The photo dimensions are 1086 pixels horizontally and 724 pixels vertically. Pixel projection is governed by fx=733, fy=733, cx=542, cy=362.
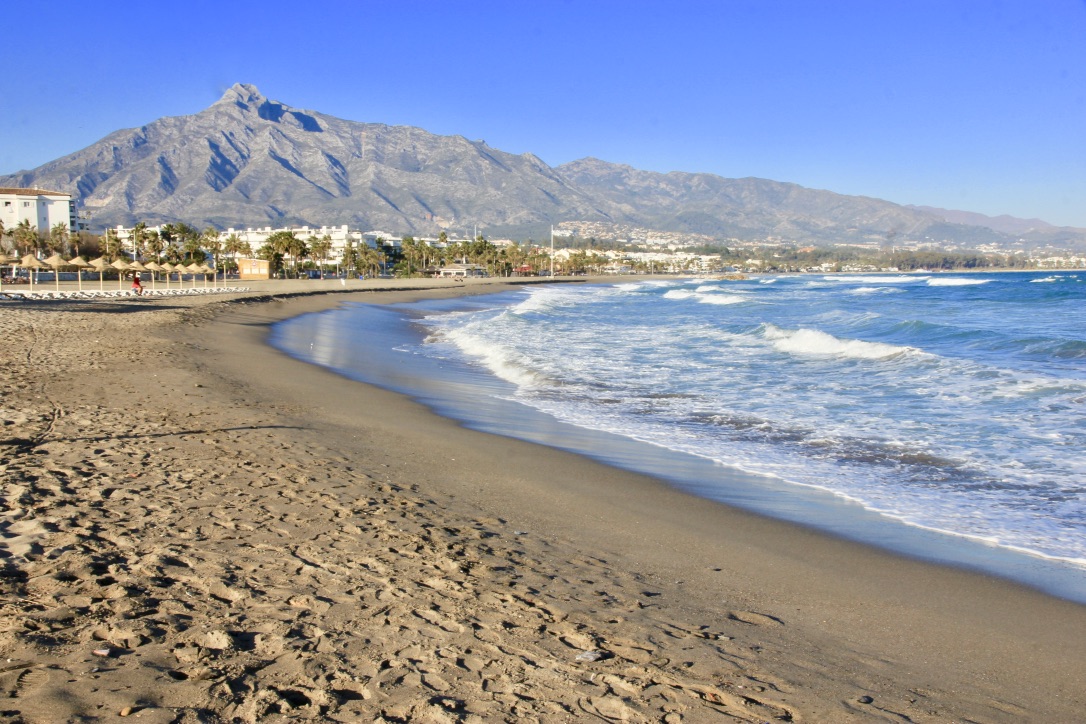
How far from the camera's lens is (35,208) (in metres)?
107

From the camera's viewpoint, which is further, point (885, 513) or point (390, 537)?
point (885, 513)

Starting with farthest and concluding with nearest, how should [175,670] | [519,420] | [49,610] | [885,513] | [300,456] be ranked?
1. [519,420]
2. [300,456]
3. [885,513]
4. [49,610]
5. [175,670]

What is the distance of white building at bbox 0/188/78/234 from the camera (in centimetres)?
10469

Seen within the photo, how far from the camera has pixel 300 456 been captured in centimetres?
714

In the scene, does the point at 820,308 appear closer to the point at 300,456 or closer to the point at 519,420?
the point at 519,420

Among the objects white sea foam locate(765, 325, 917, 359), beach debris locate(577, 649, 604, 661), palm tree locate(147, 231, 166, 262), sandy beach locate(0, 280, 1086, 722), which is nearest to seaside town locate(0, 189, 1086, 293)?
palm tree locate(147, 231, 166, 262)

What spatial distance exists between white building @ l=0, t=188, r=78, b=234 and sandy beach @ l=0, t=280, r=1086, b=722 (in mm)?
116849

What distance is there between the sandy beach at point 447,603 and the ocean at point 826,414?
91 centimetres

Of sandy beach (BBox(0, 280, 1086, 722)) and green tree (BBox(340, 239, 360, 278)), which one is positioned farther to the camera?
green tree (BBox(340, 239, 360, 278))

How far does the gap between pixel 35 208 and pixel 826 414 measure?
12580 cm

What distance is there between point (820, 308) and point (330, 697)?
38.2m

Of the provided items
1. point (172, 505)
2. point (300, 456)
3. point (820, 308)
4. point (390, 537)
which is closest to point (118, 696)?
point (390, 537)

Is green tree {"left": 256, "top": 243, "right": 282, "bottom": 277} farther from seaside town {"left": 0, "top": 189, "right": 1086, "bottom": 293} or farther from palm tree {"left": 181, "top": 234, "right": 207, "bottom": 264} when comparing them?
palm tree {"left": 181, "top": 234, "right": 207, "bottom": 264}

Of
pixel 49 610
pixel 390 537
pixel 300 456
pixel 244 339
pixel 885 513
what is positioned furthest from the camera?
pixel 244 339
